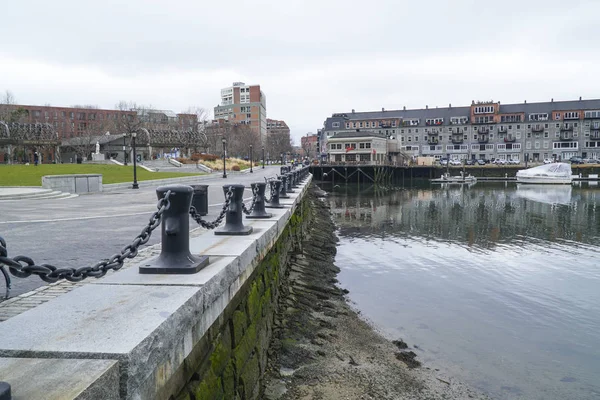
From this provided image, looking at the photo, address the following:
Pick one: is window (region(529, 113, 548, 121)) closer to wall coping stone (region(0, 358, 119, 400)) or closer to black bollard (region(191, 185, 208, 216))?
black bollard (region(191, 185, 208, 216))

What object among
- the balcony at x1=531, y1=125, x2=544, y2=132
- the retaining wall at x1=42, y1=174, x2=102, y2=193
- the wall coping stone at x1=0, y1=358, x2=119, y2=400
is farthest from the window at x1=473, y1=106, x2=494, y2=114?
the wall coping stone at x1=0, y1=358, x2=119, y2=400

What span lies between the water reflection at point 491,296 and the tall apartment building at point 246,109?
416ft

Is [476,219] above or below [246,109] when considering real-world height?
below

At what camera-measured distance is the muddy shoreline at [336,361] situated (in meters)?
7.17

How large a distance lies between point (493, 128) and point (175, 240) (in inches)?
4431

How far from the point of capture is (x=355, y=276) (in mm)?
15930

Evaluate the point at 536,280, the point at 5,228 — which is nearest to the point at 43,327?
the point at 5,228

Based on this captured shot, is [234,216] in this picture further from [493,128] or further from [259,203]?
[493,128]

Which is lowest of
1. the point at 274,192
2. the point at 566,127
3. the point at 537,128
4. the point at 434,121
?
the point at 274,192

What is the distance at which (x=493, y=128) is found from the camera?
106000 millimetres

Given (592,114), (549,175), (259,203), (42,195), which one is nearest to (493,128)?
(592,114)

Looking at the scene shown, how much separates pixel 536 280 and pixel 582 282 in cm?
135

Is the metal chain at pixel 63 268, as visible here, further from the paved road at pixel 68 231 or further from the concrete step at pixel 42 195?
the concrete step at pixel 42 195

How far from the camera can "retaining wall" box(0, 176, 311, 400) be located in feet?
8.10
